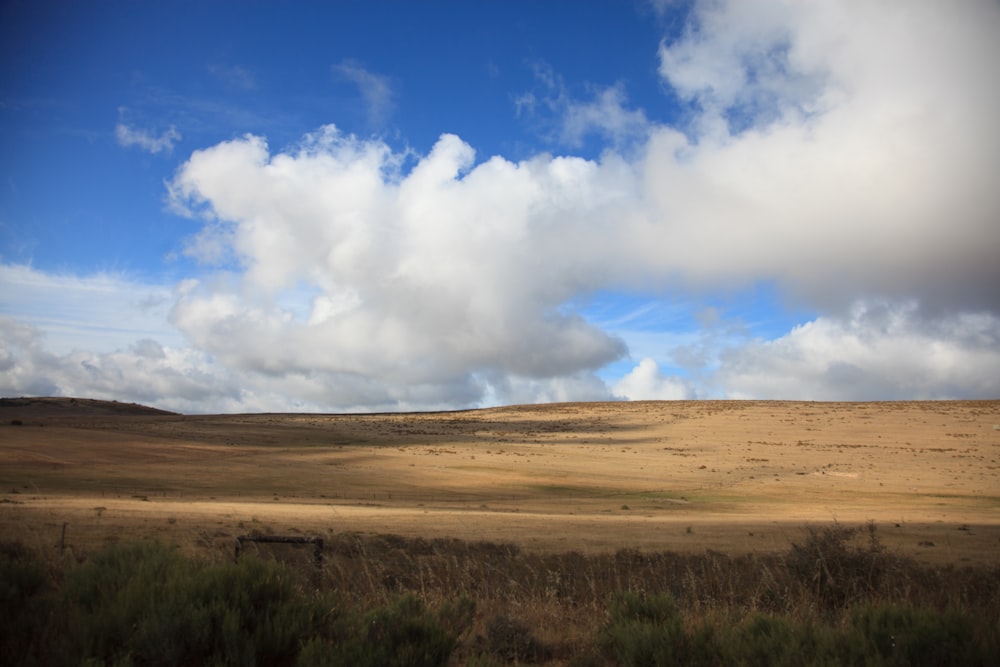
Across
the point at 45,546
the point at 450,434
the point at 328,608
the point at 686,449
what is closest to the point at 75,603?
the point at 328,608

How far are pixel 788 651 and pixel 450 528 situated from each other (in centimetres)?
1621

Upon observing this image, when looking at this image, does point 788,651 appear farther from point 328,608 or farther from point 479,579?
point 479,579

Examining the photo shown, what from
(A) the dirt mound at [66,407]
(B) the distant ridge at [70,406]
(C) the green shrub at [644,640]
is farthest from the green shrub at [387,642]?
(B) the distant ridge at [70,406]

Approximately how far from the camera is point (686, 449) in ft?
224

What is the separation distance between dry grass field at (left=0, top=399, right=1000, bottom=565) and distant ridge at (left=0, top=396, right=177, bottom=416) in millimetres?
64610

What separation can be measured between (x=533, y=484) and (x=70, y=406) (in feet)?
403

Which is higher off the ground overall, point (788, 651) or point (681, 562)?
point (788, 651)

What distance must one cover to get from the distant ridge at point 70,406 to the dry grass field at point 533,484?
64.6m

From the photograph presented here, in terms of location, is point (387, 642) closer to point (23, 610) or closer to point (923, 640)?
point (23, 610)

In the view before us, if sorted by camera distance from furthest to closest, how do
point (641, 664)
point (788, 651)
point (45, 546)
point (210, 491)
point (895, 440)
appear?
1. point (895, 440)
2. point (210, 491)
3. point (45, 546)
4. point (641, 664)
5. point (788, 651)

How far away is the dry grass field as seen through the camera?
19.9m

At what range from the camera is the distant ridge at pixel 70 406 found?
4813 inches

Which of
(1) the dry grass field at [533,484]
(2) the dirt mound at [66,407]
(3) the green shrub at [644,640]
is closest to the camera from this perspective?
(3) the green shrub at [644,640]

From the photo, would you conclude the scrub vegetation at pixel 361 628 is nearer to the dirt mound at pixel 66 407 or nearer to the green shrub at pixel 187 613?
the green shrub at pixel 187 613
